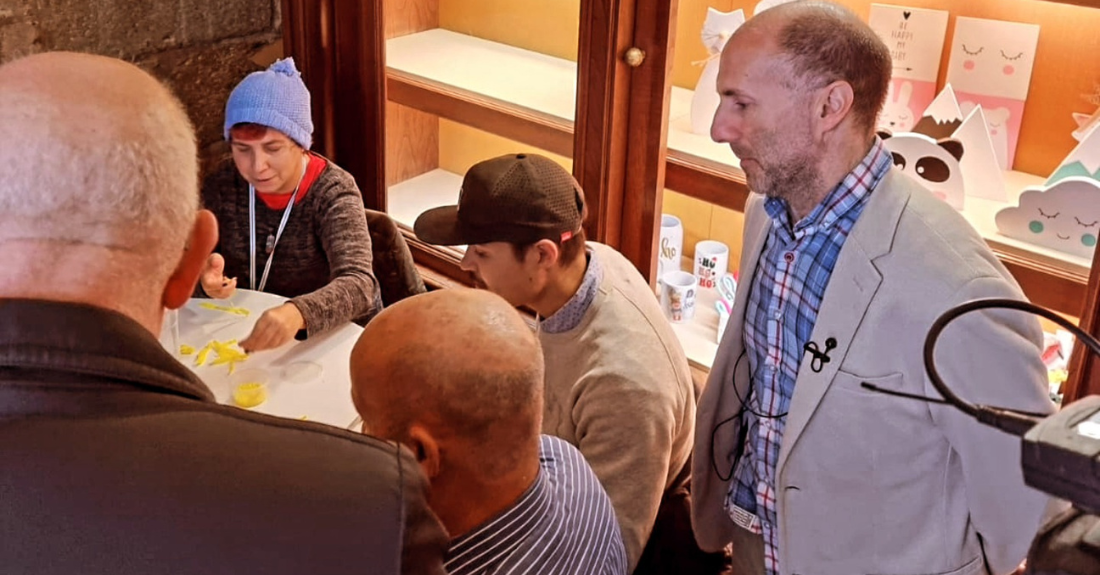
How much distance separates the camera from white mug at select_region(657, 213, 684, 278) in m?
2.43

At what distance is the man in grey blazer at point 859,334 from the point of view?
125 centimetres

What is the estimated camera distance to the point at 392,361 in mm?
1054

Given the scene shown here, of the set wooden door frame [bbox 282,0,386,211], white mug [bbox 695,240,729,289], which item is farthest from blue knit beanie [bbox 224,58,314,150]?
white mug [bbox 695,240,729,289]

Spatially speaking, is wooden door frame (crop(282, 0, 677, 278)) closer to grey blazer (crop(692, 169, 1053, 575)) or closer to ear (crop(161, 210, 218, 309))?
grey blazer (crop(692, 169, 1053, 575))

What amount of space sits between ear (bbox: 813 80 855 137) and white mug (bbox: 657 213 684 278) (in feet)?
3.53

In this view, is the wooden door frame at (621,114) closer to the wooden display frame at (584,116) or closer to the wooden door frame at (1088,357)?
the wooden display frame at (584,116)

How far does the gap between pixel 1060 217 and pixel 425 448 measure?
1.30 meters

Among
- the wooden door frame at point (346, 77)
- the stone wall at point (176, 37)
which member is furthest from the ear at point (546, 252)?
the stone wall at point (176, 37)

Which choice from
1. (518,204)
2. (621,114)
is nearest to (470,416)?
(518,204)

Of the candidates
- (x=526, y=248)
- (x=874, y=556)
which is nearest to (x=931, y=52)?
(x=526, y=248)

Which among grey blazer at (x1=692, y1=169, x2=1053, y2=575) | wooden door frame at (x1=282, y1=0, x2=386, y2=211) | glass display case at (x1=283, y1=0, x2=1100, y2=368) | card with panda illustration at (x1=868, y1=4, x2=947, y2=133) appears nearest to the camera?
grey blazer at (x1=692, y1=169, x2=1053, y2=575)

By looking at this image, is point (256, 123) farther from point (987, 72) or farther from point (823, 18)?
point (987, 72)

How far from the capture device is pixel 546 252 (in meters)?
1.64

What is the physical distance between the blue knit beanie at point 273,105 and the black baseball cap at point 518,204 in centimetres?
59
